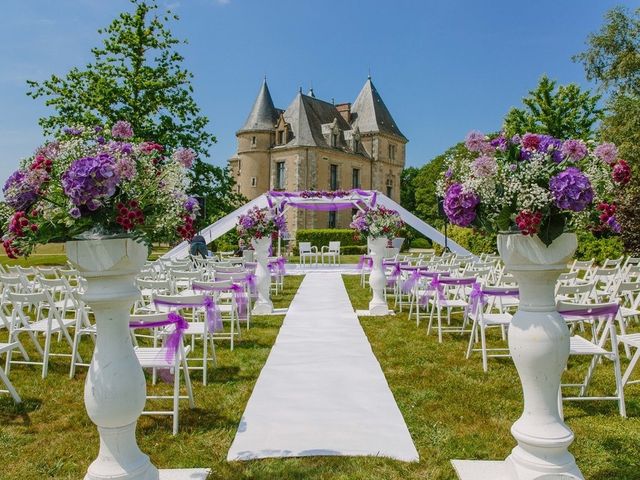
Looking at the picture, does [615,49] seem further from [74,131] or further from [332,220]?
[74,131]

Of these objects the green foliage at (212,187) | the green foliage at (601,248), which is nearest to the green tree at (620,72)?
the green foliage at (601,248)

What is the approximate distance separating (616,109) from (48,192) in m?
22.3

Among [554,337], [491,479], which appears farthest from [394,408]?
[554,337]

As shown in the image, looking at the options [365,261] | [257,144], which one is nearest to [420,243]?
[257,144]

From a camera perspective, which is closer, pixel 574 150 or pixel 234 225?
pixel 574 150

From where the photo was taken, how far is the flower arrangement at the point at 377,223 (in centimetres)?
889

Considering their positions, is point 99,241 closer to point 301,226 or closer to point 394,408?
point 394,408

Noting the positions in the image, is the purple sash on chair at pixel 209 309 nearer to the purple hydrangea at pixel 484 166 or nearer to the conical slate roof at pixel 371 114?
the purple hydrangea at pixel 484 166

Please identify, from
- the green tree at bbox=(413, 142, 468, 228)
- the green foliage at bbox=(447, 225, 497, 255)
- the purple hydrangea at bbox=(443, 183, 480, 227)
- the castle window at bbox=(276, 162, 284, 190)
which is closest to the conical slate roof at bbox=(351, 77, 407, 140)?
the green tree at bbox=(413, 142, 468, 228)

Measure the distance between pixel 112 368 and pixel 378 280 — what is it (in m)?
6.60

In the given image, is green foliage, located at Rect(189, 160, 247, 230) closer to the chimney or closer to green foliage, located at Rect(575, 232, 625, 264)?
green foliage, located at Rect(575, 232, 625, 264)

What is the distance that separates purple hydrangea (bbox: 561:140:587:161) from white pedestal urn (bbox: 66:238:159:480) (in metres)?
2.29

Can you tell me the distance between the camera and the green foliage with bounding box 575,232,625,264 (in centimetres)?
1487

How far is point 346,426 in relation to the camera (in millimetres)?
3594
